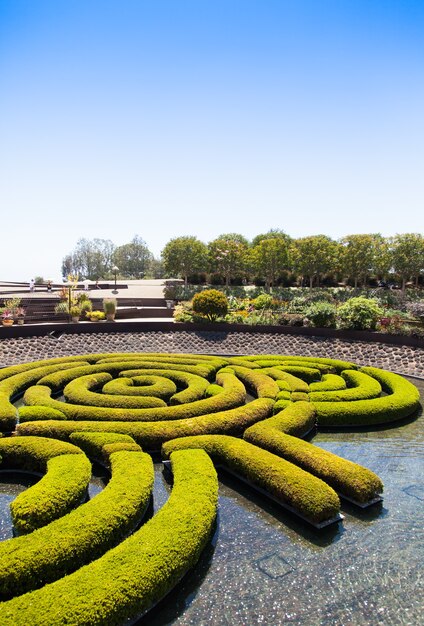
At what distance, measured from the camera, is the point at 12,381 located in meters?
16.2

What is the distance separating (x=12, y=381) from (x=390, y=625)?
1402 cm

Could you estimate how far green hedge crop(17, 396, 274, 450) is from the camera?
11.4 m

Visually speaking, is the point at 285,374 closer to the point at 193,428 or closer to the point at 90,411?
the point at 193,428

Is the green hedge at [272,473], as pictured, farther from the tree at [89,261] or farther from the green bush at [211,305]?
the tree at [89,261]

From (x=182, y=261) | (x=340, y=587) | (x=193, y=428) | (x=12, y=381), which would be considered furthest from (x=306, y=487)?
(x=182, y=261)

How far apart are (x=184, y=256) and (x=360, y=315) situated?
29.3 metres

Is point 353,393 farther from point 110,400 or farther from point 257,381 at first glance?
point 110,400

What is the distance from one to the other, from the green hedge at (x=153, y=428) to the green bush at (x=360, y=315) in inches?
529

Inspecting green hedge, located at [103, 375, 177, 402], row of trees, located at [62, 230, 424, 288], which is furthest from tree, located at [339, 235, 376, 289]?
green hedge, located at [103, 375, 177, 402]

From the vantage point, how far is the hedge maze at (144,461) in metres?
6.16

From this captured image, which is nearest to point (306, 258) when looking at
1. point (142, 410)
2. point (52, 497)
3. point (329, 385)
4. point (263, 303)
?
point (263, 303)

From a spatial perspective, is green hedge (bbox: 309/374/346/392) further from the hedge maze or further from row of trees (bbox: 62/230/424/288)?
row of trees (bbox: 62/230/424/288)

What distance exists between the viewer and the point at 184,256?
165 ft

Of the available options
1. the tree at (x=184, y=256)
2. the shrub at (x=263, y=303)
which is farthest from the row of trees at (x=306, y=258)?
the shrub at (x=263, y=303)
